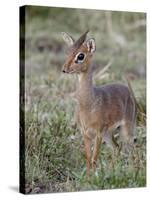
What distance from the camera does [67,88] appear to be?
5141 mm

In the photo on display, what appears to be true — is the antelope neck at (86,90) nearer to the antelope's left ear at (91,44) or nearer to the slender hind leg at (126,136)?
the antelope's left ear at (91,44)

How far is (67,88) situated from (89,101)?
0.73 feet

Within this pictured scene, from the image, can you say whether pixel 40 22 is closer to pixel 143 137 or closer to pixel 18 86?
pixel 18 86

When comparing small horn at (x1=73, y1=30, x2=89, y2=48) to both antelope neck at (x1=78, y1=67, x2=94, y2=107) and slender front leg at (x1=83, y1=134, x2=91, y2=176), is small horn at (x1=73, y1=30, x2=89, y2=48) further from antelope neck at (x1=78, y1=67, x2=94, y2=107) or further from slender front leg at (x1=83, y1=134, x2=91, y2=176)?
slender front leg at (x1=83, y1=134, x2=91, y2=176)

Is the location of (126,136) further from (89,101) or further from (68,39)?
(68,39)

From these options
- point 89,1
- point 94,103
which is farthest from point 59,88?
point 89,1

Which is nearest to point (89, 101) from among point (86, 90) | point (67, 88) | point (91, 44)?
point (86, 90)

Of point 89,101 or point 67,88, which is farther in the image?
point 67,88

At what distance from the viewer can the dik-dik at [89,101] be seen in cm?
496

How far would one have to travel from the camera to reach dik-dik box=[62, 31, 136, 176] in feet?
16.3

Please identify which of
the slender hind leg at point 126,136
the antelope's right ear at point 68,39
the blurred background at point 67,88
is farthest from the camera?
the slender hind leg at point 126,136

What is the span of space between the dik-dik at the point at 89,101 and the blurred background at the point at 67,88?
0.19 ft

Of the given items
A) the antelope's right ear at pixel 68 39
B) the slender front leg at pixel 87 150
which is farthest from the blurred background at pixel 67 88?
the antelope's right ear at pixel 68 39

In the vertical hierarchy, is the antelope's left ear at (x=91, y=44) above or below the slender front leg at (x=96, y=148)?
above
